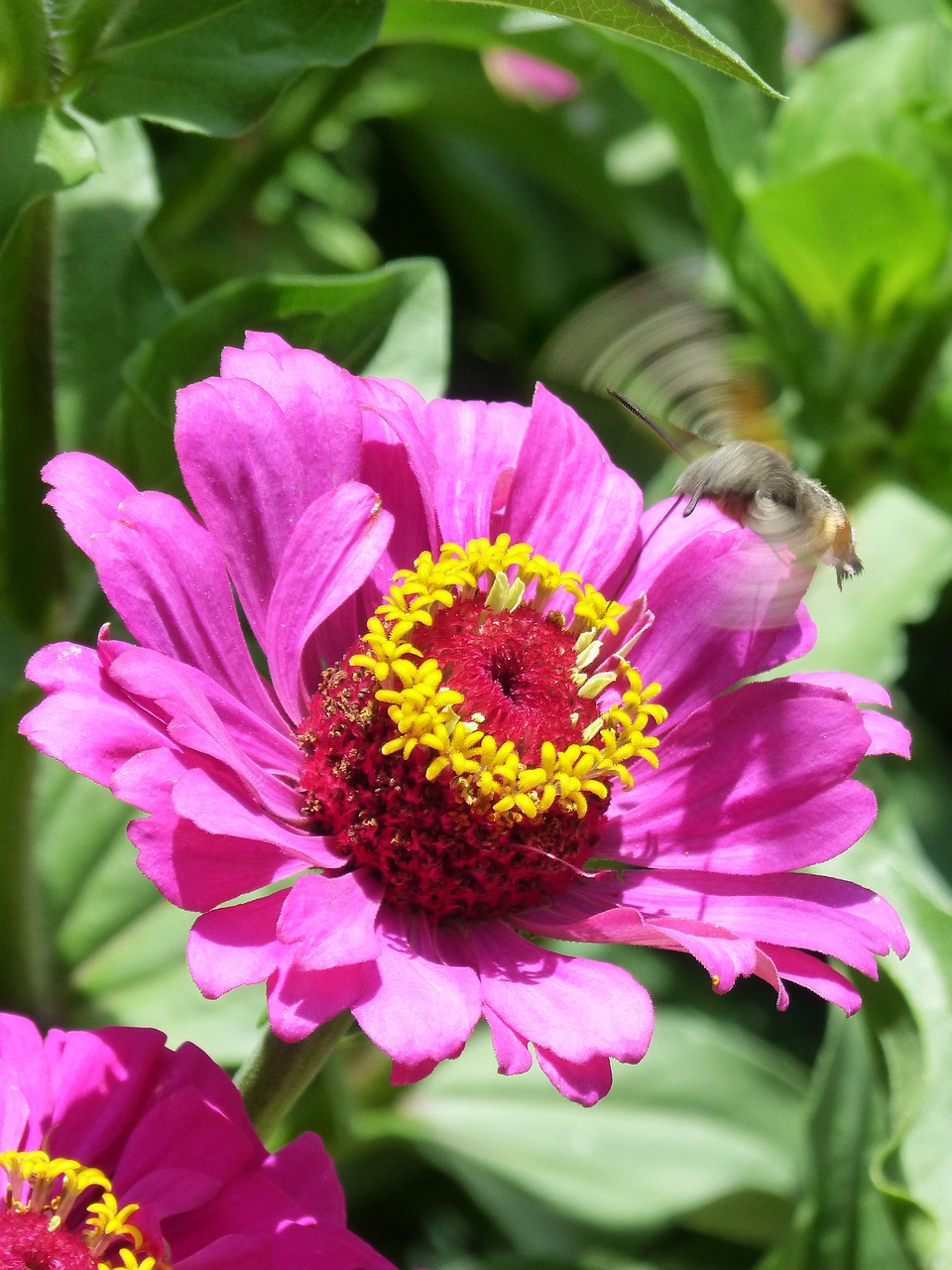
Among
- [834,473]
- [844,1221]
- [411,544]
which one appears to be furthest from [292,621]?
[834,473]

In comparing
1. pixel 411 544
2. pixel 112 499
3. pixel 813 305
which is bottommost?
pixel 813 305

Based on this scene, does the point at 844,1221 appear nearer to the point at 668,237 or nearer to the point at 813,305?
the point at 813,305

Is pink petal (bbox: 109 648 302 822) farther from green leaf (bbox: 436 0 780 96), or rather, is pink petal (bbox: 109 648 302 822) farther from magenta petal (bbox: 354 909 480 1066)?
green leaf (bbox: 436 0 780 96)

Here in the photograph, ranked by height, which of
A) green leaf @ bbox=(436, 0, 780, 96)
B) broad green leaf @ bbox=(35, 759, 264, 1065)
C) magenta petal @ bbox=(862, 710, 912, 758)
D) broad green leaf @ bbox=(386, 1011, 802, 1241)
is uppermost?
green leaf @ bbox=(436, 0, 780, 96)

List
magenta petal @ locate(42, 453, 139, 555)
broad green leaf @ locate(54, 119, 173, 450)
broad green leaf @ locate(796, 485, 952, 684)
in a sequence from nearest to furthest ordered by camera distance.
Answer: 1. magenta petal @ locate(42, 453, 139, 555)
2. broad green leaf @ locate(54, 119, 173, 450)
3. broad green leaf @ locate(796, 485, 952, 684)

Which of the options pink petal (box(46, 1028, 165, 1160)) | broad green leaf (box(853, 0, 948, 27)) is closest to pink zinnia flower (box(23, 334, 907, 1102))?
pink petal (box(46, 1028, 165, 1160))

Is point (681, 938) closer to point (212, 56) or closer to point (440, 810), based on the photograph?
point (440, 810)
